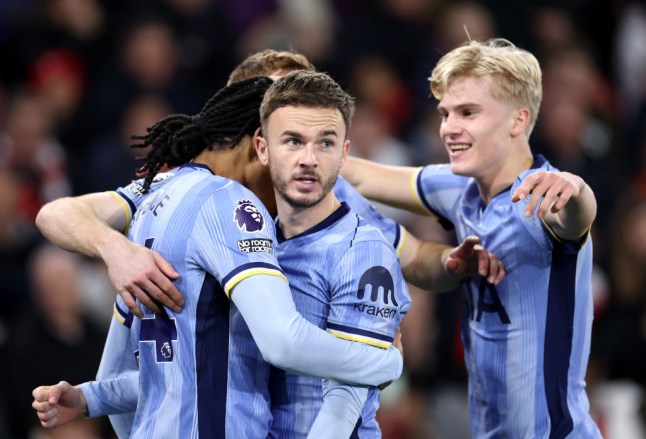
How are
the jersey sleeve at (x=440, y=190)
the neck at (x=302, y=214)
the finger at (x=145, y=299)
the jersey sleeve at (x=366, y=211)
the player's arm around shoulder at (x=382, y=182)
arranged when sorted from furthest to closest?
the player's arm around shoulder at (x=382, y=182), the jersey sleeve at (x=440, y=190), the jersey sleeve at (x=366, y=211), the neck at (x=302, y=214), the finger at (x=145, y=299)

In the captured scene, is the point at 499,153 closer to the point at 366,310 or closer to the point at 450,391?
the point at 366,310

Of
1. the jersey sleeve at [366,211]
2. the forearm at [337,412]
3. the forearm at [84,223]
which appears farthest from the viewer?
the jersey sleeve at [366,211]

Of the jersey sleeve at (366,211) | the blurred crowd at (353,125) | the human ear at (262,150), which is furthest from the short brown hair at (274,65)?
the blurred crowd at (353,125)

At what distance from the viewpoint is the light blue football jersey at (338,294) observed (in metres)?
3.76

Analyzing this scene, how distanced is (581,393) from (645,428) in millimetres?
2844

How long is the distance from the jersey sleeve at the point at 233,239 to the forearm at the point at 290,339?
0.16 ft

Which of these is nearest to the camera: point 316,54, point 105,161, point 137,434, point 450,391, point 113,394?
point 137,434

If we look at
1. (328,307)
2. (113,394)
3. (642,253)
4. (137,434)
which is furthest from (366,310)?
(642,253)

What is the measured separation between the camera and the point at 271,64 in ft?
15.9

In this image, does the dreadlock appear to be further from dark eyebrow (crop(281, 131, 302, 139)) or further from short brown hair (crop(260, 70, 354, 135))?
dark eyebrow (crop(281, 131, 302, 139))

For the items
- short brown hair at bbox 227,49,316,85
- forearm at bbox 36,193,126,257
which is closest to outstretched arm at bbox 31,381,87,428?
forearm at bbox 36,193,126,257

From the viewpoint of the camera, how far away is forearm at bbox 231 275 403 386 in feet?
11.7

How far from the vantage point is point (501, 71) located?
459cm

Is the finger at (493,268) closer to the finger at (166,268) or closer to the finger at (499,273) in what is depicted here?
the finger at (499,273)
